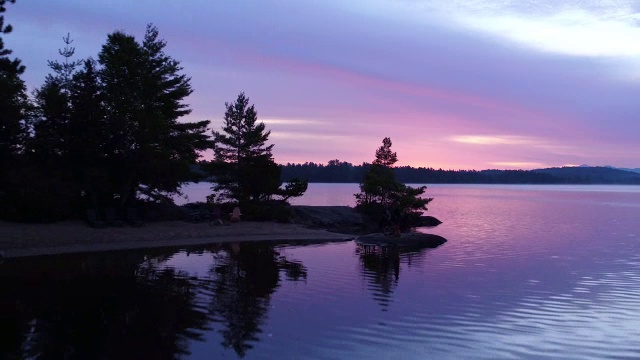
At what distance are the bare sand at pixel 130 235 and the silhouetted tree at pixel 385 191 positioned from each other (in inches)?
509

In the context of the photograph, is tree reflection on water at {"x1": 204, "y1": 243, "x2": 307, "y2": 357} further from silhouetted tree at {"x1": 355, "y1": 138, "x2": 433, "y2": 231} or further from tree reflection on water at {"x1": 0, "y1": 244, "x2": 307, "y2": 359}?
silhouetted tree at {"x1": 355, "y1": 138, "x2": 433, "y2": 231}

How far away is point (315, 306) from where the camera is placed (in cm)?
1571

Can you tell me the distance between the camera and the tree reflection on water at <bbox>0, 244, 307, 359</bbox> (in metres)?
11.4

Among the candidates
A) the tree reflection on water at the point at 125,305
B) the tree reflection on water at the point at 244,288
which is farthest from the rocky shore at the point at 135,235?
the tree reflection on water at the point at 244,288

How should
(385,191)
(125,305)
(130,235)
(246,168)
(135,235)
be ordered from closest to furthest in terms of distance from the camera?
(125,305) → (130,235) → (135,235) → (246,168) → (385,191)

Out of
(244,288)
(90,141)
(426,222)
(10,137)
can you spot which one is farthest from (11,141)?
(426,222)

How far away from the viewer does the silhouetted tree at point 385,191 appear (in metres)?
50.2

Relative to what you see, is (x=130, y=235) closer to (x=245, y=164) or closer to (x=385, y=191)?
(x=245, y=164)

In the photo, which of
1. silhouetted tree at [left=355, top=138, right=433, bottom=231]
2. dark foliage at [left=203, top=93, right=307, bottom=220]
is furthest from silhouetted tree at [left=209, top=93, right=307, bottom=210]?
silhouetted tree at [left=355, top=138, right=433, bottom=231]

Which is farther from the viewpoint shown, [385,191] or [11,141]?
[385,191]

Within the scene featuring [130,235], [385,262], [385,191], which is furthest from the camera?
[385,191]

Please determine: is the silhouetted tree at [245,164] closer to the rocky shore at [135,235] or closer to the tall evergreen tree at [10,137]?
the rocky shore at [135,235]

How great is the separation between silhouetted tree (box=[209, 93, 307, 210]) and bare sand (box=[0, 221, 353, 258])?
3238mm

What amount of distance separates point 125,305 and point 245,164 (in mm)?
27089
